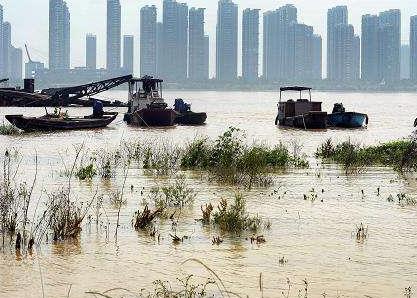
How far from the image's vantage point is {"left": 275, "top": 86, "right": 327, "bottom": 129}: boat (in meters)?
49.2

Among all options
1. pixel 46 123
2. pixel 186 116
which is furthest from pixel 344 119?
pixel 46 123

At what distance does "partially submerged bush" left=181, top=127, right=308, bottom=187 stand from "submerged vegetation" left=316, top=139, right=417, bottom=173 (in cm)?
141


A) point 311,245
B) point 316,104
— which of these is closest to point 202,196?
point 311,245

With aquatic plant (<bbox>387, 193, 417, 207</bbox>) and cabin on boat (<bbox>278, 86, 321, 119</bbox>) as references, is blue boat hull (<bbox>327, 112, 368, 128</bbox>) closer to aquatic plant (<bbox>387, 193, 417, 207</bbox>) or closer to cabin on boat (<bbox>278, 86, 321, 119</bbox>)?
cabin on boat (<bbox>278, 86, 321, 119</bbox>)

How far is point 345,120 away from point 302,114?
4223 mm

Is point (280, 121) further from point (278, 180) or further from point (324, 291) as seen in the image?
point (324, 291)

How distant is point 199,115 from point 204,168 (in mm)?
35748

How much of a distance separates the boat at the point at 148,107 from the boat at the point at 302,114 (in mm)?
7565

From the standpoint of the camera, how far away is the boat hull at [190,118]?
5450 cm

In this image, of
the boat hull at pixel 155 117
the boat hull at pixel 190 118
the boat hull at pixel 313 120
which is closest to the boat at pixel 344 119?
the boat hull at pixel 313 120

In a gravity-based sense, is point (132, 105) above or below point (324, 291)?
above

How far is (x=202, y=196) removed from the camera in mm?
15359

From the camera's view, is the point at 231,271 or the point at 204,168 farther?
the point at 204,168

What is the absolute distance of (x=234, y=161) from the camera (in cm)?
1888
